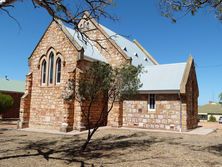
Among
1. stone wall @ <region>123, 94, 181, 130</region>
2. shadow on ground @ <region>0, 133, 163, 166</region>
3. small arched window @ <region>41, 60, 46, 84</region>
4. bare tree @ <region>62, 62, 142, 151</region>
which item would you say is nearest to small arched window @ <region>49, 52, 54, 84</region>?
small arched window @ <region>41, 60, 46, 84</region>

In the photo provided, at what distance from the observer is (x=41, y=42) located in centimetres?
2288

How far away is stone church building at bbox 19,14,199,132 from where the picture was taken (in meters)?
20.2

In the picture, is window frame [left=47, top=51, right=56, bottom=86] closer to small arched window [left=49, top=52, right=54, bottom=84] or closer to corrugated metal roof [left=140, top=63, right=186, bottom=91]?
small arched window [left=49, top=52, right=54, bottom=84]

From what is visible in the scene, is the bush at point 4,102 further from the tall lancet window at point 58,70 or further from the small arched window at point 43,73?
the tall lancet window at point 58,70

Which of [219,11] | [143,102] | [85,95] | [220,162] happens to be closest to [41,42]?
[143,102]

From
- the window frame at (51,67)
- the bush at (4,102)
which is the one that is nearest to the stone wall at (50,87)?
the window frame at (51,67)

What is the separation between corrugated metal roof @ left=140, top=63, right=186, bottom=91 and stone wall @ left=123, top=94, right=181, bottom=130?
0.73 m

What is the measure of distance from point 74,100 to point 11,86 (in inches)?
855

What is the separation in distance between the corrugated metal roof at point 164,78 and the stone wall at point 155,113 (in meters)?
0.73

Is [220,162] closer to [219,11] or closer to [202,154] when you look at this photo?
[202,154]

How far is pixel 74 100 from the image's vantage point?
19406mm

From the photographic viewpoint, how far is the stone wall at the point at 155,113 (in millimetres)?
20688

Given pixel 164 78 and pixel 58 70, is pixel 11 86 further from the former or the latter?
pixel 164 78

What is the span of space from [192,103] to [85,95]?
1431 centimetres
